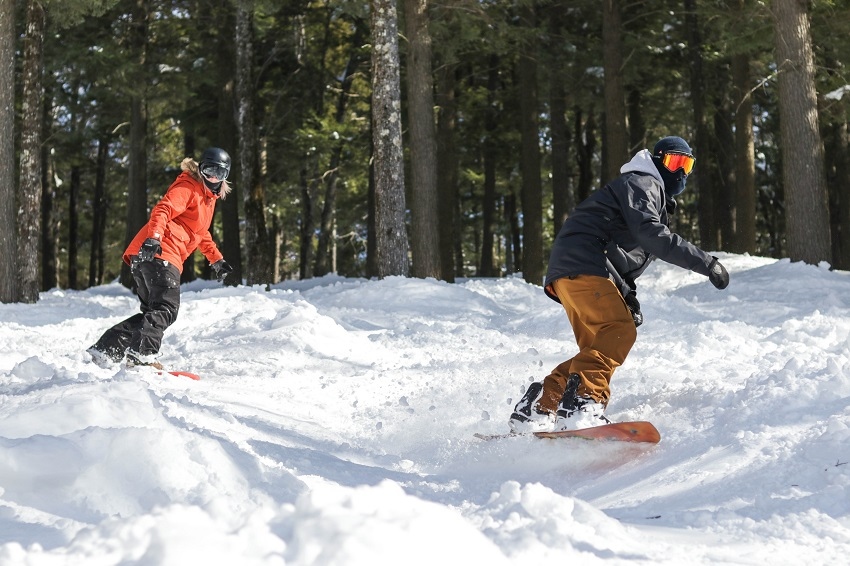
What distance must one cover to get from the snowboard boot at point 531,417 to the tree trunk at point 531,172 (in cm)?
1362

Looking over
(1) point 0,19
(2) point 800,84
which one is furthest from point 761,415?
(1) point 0,19

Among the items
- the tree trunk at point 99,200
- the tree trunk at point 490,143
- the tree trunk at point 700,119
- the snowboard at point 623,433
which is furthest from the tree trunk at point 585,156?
the snowboard at point 623,433

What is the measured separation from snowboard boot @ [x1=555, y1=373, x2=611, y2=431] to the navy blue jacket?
2.27ft

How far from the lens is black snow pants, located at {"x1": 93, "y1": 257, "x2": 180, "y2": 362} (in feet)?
24.3

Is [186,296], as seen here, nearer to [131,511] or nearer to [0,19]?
[0,19]

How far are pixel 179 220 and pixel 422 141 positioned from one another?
24.0 ft

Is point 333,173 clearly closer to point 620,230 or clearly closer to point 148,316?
point 148,316

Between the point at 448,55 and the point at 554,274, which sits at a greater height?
the point at 448,55

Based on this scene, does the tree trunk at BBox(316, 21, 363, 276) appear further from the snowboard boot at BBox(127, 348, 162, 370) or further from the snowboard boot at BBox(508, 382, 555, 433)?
the snowboard boot at BBox(508, 382, 555, 433)

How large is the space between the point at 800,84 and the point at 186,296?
996cm

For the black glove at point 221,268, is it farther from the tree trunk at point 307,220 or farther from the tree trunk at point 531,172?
the tree trunk at point 307,220

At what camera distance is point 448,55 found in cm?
1750

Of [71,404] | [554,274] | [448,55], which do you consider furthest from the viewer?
[448,55]

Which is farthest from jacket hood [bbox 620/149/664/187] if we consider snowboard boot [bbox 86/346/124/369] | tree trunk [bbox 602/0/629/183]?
tree trunk [bbox 602/0/629/183]
